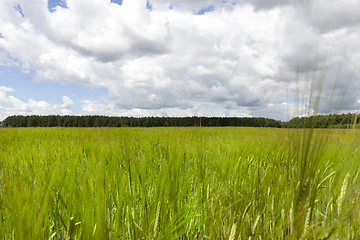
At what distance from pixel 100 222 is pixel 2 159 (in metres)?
2.83

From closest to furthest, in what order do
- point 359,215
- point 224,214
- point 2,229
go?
point 2,229
point 359,215
point 224,214

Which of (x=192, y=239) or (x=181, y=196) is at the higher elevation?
(x=181, y=196)

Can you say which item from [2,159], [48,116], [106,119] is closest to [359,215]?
Result: [2,159]

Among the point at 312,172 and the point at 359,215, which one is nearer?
the point at 312,172

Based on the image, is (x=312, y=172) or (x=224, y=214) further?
(x=224, y=214)

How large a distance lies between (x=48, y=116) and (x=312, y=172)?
106 ft

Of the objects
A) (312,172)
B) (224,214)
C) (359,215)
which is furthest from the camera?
(224,214)

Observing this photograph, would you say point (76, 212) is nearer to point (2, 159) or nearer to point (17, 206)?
point (17, 206)

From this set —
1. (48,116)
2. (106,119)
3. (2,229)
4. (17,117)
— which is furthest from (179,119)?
(2,229)

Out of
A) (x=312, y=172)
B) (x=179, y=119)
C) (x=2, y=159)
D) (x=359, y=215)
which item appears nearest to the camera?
(x=312, y=172)

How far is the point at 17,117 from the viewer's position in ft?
90.8

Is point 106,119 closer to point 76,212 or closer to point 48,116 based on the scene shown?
point 48,116

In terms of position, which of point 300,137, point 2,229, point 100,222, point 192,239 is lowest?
point 192,239

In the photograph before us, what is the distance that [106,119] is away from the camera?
944 inches
